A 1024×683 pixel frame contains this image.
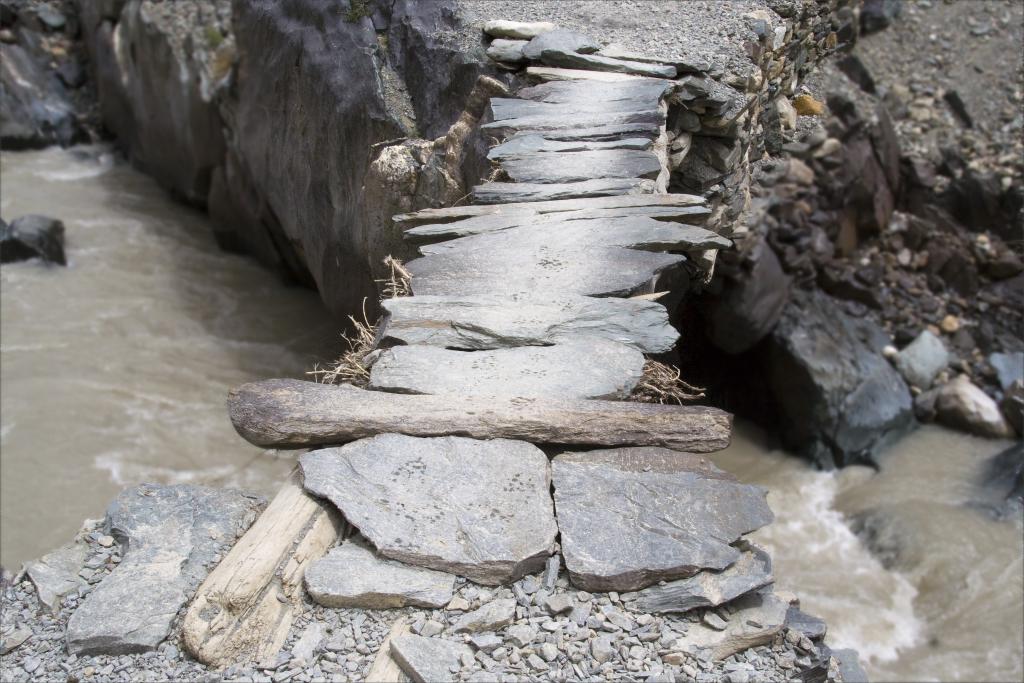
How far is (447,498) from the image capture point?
8.33 ft

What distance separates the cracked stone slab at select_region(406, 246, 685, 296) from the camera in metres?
3.43

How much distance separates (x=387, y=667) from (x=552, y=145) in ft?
9.53

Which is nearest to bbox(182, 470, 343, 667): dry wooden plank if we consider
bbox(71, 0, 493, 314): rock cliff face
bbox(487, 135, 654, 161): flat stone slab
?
bbox(487, 135, 654, 161): flat stone slab

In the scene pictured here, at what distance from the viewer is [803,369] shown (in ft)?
25.0

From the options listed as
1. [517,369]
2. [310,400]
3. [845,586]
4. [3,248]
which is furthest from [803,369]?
[3,248]

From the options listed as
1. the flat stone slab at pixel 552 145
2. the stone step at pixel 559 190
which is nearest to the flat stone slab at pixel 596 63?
the flat stone slab at pixel 552 145

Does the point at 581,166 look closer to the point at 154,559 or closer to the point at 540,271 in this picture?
the point at 540,271

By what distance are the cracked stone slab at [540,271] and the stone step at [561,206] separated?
0.37m

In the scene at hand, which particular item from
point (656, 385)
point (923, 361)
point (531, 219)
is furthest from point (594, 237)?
point (923, 361)

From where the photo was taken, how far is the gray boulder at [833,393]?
747 cm

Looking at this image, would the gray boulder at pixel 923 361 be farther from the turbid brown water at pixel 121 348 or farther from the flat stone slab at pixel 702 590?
the flat stone slab at pixel 702 590

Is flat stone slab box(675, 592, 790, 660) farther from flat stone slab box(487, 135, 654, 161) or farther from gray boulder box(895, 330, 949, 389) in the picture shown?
gray boulder box(895, 330, 949, 389)

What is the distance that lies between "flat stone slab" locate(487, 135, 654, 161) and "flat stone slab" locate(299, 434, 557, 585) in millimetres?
2006

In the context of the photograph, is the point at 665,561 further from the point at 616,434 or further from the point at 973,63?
the point at 973,63
